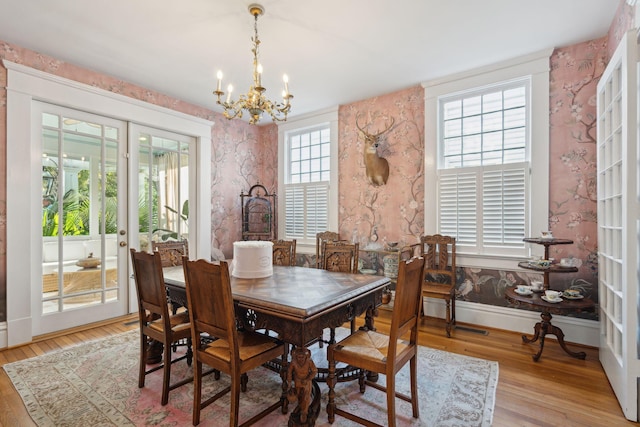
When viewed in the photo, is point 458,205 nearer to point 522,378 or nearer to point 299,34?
point 522,378

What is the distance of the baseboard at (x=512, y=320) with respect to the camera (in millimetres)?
2965

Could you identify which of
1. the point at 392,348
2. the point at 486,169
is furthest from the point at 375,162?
the point at 392,348

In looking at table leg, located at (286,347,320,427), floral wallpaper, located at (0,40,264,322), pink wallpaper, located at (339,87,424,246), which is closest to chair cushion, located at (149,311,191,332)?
table leg, located at (286,347,320,427)

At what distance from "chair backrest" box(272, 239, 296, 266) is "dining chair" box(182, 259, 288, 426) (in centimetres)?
142

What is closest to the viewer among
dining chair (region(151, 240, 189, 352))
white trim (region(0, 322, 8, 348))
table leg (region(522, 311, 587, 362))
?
table leg (region(522, 311, 587, 362))

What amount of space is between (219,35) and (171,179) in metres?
2.16

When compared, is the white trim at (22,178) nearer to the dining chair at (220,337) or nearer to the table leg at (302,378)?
the dining chair at (220,337)

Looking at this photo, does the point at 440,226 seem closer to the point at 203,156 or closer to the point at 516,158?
the point at 516,158

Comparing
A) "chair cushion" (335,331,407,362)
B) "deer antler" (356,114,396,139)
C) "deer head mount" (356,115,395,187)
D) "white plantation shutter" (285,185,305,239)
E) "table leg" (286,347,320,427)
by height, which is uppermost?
"deer antler" (356,114,396,139)

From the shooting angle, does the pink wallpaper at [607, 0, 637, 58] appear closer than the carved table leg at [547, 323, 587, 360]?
Yes

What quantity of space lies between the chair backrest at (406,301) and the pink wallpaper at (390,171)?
83.6 inches

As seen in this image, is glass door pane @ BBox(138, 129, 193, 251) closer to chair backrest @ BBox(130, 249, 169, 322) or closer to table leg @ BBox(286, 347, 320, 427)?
chair backrest @ BBox(130, 249, 169, 322)

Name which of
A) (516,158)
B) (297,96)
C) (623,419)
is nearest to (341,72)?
(297,96)

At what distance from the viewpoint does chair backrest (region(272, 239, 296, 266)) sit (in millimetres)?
3383
